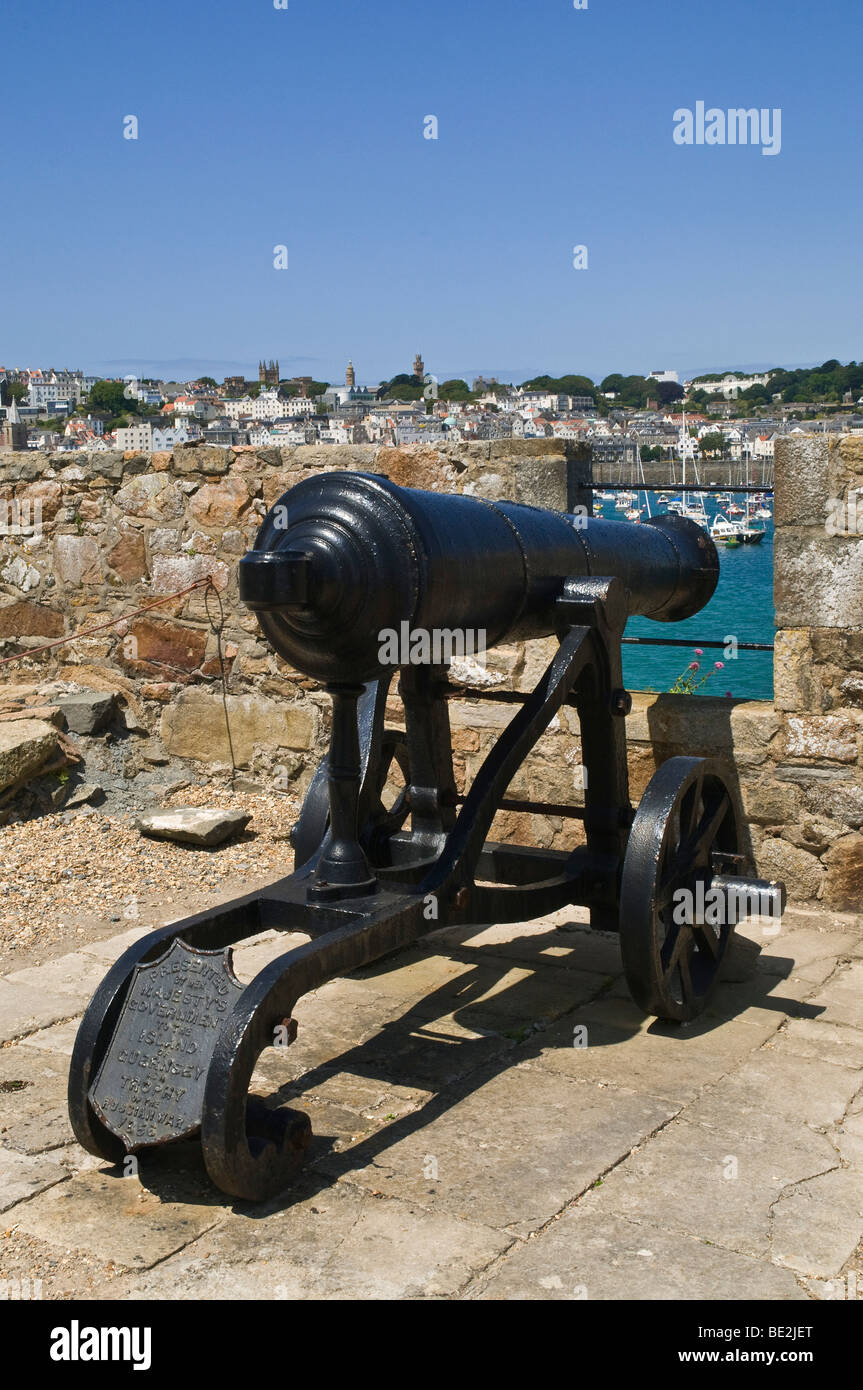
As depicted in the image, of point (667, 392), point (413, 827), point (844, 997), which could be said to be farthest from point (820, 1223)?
point (667, 392)

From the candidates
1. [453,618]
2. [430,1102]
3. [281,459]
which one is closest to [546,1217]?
[430,1102]

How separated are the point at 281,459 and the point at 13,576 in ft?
5.68

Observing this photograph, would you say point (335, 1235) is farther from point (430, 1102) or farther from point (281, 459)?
point (281, 459)

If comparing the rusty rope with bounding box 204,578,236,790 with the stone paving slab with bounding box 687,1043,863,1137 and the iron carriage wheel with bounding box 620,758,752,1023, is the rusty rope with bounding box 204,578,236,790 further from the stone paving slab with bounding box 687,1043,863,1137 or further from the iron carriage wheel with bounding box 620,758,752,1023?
the stone paving slab with bounding box 687,1043,863,1137

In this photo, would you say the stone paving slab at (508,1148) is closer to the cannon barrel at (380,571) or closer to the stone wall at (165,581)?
the cannon barrel at (380,571)

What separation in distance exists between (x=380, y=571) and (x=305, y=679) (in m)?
3.07

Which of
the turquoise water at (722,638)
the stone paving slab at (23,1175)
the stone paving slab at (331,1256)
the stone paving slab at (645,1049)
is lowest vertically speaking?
the turquoise water at (722,638)

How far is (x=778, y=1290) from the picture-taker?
2.57 metres

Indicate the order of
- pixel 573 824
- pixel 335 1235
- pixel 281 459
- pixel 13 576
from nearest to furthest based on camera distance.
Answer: pixel 335 1235, pixel 573 824, pixel 281 459, pixel 13 576

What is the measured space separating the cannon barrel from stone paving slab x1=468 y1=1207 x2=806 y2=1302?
54.0 inches

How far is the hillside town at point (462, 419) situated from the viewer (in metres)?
6.64

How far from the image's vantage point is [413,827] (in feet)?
14.1

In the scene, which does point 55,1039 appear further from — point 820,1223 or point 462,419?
point 462,419

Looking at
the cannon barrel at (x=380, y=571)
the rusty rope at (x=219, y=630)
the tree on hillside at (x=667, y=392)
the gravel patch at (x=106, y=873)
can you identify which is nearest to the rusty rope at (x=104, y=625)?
the rusty rope at (x=219, y=630)
